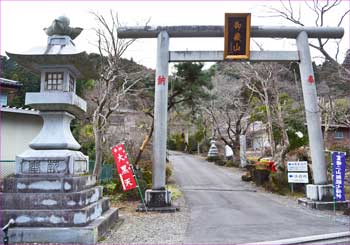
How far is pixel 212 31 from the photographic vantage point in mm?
12711

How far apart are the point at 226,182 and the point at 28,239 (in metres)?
15.3

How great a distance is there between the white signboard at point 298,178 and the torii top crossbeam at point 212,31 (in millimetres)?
6481

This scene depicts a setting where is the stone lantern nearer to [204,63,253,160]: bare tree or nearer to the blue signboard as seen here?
the blue signboard

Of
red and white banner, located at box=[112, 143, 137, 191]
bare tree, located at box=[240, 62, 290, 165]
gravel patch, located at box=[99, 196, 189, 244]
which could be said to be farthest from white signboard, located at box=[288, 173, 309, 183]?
red and white banner, located at box=[112, 143, 137, 191]

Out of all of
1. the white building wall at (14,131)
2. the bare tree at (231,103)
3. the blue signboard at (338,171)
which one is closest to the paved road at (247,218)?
the blue signboard at (338,171)

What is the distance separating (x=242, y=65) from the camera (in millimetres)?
20906

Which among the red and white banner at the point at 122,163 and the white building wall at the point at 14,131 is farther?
the white building wall at the point at 14,131

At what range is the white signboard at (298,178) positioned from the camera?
50.4 feet

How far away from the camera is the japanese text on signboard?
41.3ft

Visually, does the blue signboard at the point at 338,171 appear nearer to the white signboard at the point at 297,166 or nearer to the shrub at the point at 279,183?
the white signboard at the point at 297,166

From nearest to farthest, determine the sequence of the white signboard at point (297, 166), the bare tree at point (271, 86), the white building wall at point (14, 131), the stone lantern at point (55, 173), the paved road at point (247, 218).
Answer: the stone lantern at point (55, 173), the paved road at point (247, 218), the white signboard at point (297, 166), the white building wall at point (14, 131), the bare tree at point (271, 86)

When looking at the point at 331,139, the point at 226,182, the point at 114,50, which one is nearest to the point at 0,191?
the point at 114,50

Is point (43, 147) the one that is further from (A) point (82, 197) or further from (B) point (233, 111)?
(B) point (233, 111)

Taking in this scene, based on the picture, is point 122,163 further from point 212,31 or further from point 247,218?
point 212,31
